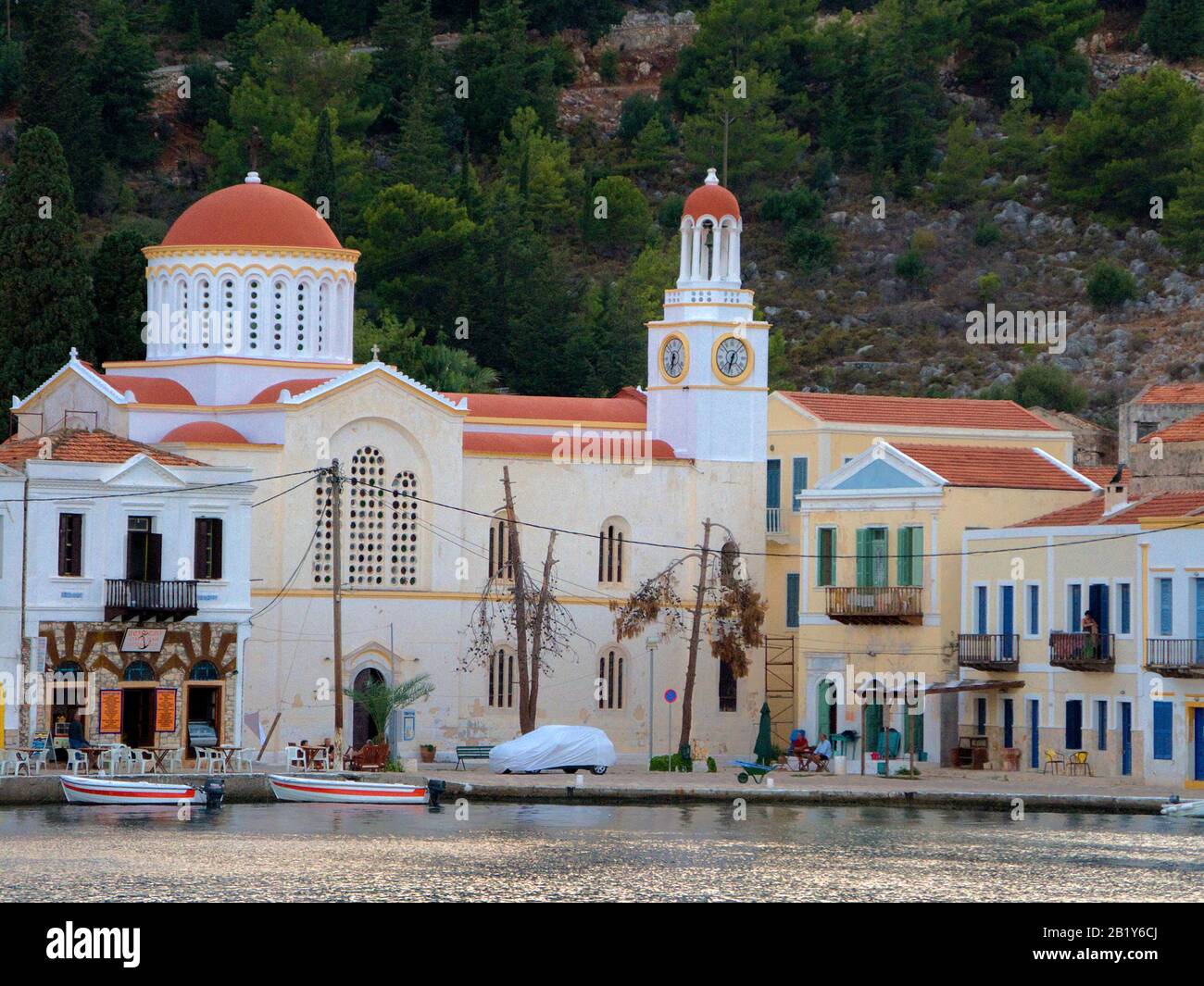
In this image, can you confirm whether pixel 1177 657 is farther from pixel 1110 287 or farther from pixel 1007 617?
pixel 1110 287

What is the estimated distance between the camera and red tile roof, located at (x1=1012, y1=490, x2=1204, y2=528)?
63.2m

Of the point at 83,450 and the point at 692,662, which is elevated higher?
the point at 83,450

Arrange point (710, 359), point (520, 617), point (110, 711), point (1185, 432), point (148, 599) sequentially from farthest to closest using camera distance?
1. point (710, 359)
2. point (520, 617)
3. point (1185, 432)
4. point (148, 599)
5. point (110, 711)

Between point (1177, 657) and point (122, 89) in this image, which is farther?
point (122, 89)

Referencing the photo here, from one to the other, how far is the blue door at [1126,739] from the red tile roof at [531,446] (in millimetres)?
15916

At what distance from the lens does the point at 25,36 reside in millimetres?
122562

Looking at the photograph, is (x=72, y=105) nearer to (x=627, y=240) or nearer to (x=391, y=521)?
(x=627, y=240)

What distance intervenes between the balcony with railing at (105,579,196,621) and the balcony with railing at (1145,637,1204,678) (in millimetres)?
20342

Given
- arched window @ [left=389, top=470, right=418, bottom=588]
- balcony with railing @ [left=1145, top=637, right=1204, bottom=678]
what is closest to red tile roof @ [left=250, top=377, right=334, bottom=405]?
arched window @ [left=389, top=470, right=418, bottom=588]

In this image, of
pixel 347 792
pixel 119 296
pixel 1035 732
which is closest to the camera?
pixel 347 792

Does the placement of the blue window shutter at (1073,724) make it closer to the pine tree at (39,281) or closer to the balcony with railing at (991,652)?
the balcony with railing at (991,652)

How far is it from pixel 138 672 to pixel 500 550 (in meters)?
11.0

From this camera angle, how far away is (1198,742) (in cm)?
6266

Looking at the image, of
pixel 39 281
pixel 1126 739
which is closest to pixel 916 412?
pixel 1126 739
